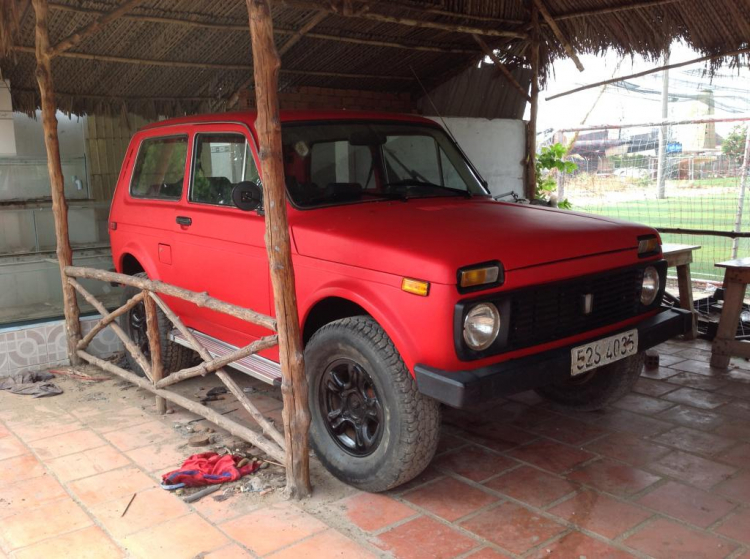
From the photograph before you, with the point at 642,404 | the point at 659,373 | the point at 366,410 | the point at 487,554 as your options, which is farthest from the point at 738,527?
the point at 659,373

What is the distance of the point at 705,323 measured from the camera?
700 centimetres

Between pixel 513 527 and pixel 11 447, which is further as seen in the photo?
pixel 11 447

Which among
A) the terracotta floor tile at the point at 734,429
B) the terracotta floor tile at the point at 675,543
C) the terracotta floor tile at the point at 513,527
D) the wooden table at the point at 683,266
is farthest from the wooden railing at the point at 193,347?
the wooden table at the point at 683,266

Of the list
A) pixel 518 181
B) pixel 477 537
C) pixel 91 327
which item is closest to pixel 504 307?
pixel 477 537

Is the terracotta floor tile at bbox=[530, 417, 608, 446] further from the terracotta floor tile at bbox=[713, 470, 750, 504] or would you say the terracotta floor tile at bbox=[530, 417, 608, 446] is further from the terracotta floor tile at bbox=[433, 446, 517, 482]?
the terracotta floor tile at bbox=[713, 470, 750, 504]

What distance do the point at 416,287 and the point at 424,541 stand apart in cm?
120

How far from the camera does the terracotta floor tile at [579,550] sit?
9.93 feet

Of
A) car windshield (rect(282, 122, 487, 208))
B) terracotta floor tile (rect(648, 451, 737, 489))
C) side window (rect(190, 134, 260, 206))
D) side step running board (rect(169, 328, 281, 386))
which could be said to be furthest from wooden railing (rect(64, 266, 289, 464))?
terracotta floor tile (rect(648, 451, 737, 489))

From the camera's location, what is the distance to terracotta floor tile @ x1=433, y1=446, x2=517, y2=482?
3.89 metres

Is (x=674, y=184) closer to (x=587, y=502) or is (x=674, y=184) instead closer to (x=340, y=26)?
(x=340, y=26)

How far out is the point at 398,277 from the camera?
10.8ft

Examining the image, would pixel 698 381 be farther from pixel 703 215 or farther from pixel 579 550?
pixel 703 215

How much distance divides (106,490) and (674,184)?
332 inches

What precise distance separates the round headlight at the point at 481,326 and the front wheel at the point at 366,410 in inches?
14.6
